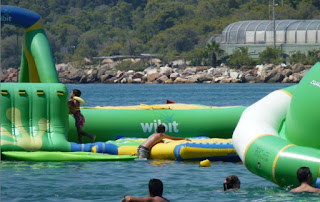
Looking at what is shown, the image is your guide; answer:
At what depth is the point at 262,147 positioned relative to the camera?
13.0 meters

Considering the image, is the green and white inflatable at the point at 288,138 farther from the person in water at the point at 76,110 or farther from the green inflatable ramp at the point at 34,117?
the person in water at the point at 76,110

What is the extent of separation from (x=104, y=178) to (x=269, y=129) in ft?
9.56

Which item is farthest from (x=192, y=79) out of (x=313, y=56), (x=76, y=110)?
(x=76, y=110)

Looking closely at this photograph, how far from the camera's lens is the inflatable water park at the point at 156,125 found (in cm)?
1267

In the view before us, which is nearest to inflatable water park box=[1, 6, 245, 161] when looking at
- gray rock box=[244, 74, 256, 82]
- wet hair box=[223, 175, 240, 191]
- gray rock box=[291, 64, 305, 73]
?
wet hair box=[223, 175, 240, 191]

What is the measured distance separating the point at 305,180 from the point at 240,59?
2973 inches

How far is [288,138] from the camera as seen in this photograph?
1321 cm

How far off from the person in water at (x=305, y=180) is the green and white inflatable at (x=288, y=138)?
0.18m

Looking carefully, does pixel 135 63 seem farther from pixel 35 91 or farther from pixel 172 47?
pixel 35 91

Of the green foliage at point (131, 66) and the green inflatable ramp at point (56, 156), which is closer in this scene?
the green inflatable ramp at point (56, 156)

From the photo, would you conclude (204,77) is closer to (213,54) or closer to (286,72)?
(213,54)

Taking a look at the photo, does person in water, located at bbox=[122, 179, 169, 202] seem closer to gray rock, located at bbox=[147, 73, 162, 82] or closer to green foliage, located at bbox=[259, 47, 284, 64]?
green foliage, located at bbox=[259, 47, 284, 64]

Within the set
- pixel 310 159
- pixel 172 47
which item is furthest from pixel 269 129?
pixel 172 47

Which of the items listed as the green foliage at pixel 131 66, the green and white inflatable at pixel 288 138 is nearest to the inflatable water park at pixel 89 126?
the green and white inflatable at pixel 288 138
